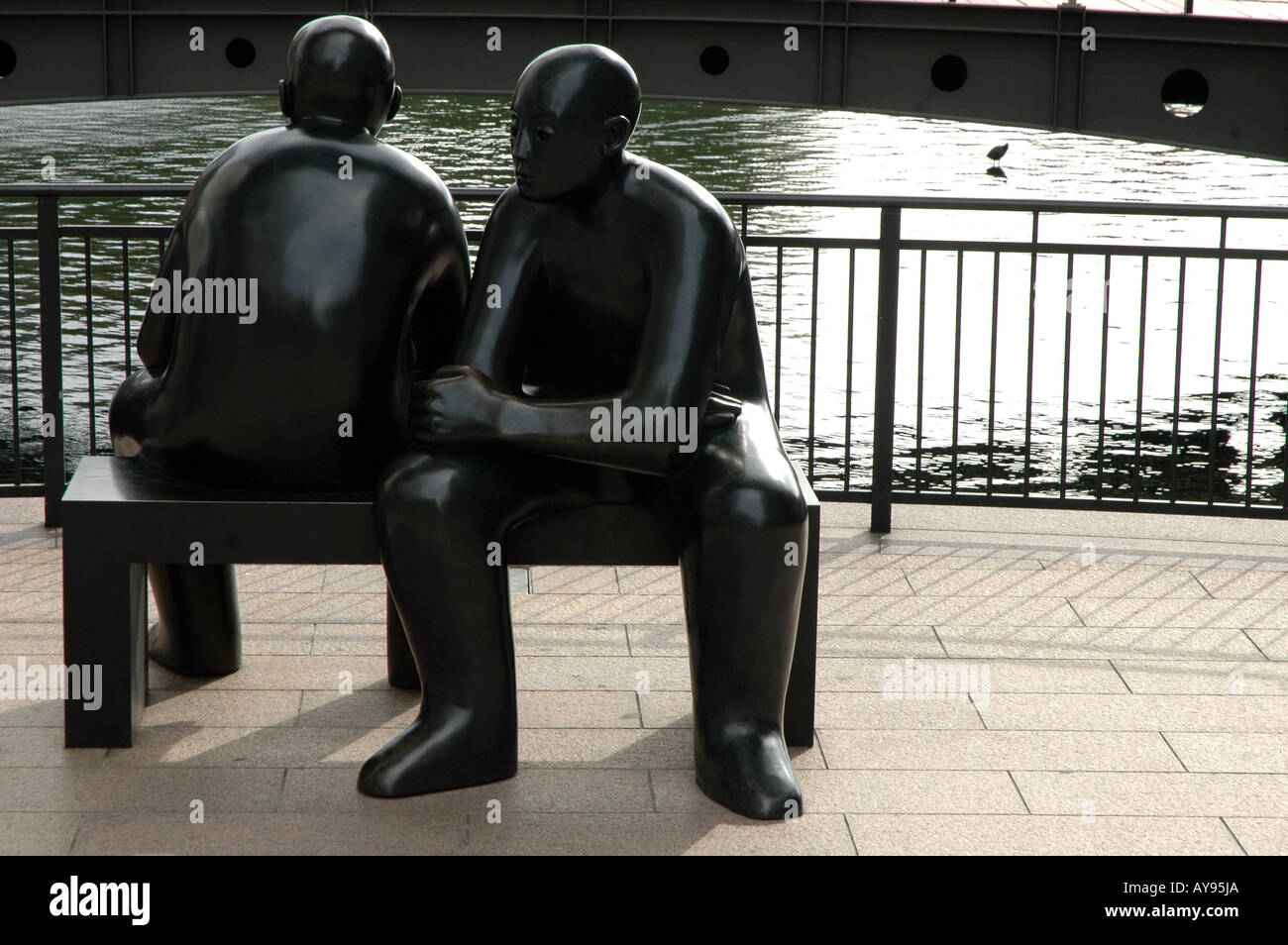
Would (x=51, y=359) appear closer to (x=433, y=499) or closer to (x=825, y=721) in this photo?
(x=433, y=499)

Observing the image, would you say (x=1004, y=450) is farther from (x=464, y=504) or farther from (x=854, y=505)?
(x=464, y=504)

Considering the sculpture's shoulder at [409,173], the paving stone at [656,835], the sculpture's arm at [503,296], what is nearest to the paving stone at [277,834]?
the paving stone at [656,835]

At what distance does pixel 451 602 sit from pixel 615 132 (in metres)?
1.24

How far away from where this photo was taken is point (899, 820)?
4.29 meters

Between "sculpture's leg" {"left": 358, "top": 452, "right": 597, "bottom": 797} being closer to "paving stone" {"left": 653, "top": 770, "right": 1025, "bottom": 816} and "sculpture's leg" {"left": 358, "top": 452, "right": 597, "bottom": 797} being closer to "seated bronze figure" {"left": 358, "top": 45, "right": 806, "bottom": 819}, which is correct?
"seated bronze figure" {"left": 358, "top": 45, "right": 806, "bottom": 819}

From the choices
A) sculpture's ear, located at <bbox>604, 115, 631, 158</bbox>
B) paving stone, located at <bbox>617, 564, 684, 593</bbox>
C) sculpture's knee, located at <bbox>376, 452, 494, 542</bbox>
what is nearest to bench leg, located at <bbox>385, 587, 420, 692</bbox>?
sculpture's knee, located at <bbox>376, 452, 494, 542</bbox>

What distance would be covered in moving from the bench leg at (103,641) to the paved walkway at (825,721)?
0.07 meters

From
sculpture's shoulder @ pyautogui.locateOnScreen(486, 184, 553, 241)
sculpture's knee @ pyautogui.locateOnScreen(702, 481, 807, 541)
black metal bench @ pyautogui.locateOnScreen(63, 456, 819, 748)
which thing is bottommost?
black metal bench @ pyautogui.locateOnScreen(63, 456, 819, 748)

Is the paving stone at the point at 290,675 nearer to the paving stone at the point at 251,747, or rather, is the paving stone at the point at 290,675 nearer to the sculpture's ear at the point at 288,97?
the paving stone at the point at 251,747

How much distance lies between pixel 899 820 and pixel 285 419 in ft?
6.15

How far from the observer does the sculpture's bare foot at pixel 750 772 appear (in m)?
4.23

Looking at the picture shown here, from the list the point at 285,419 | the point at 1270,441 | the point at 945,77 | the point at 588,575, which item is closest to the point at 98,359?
the point at 945,77

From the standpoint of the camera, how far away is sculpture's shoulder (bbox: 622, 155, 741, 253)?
427cm

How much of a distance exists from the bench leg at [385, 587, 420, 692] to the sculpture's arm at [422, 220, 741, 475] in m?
1.02
